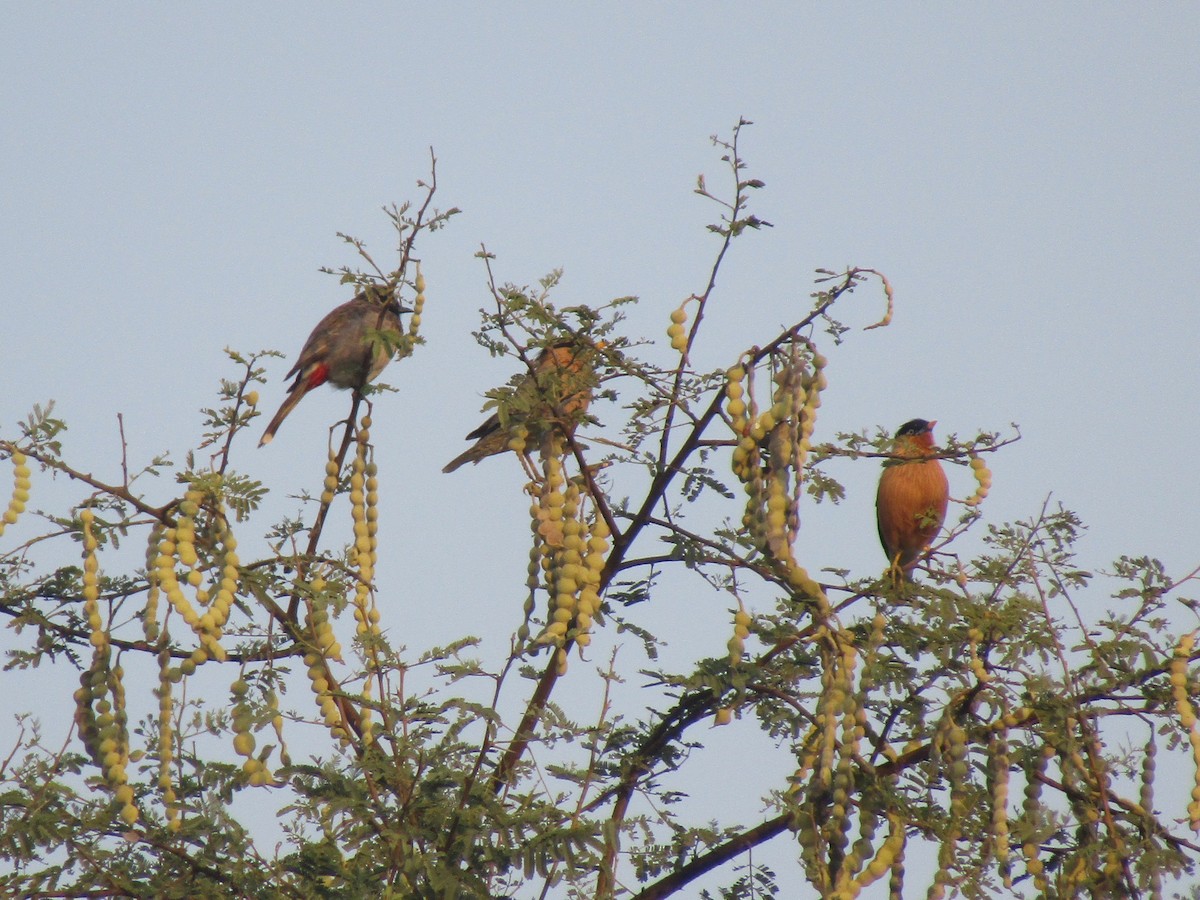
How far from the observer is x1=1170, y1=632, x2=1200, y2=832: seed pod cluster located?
9.25 feet

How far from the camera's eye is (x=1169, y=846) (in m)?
2.86

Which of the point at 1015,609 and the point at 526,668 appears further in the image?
the point at 526,668

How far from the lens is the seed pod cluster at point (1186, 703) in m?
2.82

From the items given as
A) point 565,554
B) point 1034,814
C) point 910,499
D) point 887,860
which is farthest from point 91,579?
point 910,499

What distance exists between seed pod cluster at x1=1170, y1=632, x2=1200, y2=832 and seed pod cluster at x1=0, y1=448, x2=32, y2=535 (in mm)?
2668

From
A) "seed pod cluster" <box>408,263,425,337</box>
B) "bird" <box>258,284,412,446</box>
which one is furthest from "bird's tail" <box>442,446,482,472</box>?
"seed pod cluster" <box>408,263,425,337</box>

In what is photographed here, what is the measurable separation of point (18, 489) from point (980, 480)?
7.96ft

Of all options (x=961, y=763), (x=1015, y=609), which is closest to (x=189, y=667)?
(x=961, y=763)

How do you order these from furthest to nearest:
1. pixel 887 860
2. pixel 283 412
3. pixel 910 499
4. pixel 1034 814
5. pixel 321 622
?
pixel 910 499 < pixel 283 412 < pixel 321 622 < pixel 1034 814 < pixel 887 860

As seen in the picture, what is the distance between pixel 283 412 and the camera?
21.6 ft

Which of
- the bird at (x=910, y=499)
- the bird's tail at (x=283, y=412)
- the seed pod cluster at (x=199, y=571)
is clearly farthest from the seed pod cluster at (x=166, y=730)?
the bird at (x=910, y=499)

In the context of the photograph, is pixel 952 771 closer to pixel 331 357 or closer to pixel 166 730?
pixel 166 730

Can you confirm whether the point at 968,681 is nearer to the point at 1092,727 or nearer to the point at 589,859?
the point at 1092,727

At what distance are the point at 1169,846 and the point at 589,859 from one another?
1.24 metres
